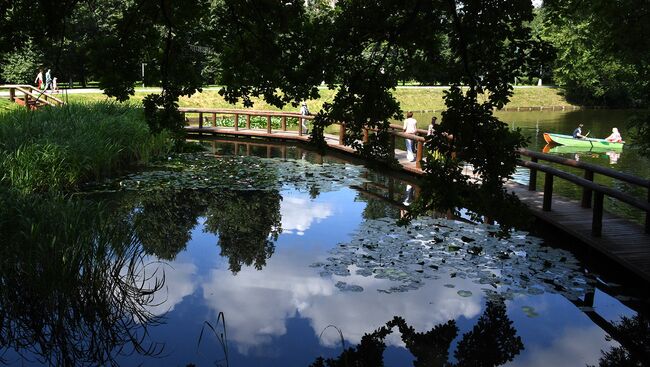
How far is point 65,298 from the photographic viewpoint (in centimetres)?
714

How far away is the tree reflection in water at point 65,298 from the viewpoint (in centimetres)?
698

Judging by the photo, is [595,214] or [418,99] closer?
[595,214]

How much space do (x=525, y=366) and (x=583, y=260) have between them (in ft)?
13.5

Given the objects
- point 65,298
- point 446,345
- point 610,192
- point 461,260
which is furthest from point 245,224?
point 610,192

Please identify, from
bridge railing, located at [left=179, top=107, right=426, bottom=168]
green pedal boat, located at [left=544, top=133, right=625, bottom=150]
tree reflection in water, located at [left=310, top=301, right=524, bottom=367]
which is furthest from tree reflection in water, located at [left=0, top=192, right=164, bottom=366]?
green pedal boat, located at [left=544, top=133, right=625, bottom=150]

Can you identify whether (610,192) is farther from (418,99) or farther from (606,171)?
(418,99)

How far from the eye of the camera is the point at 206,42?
8805mm

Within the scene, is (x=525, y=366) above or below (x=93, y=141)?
below

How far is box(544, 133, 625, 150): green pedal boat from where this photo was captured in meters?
28.7

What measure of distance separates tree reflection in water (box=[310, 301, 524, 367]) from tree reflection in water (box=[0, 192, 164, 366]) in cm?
225

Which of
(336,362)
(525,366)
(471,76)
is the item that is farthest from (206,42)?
(525,366)

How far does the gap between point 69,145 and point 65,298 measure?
851 cm

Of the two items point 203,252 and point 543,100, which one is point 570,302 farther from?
point 543,100

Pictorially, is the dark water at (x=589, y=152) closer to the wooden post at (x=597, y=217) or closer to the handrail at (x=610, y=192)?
the handrail at (x=610, y=192)
